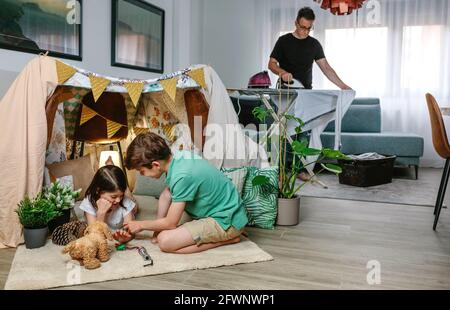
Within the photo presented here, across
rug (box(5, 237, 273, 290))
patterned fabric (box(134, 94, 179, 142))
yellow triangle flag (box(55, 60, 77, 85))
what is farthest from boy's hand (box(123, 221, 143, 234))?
patterned fabric (box(134, 94, 179, 142))

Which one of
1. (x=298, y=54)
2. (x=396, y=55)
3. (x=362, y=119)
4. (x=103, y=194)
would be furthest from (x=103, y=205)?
(x=396, y=55)

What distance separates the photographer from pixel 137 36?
3967 mm

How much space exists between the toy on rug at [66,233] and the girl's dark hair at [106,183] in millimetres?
144

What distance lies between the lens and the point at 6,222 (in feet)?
6.85

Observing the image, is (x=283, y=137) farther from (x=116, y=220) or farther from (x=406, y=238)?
(x=116, y=220)

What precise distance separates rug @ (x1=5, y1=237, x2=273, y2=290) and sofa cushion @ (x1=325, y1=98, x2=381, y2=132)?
3.45 meters

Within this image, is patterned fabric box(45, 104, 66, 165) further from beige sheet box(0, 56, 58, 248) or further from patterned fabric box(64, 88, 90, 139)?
beige sheet box(0, 56, 58, 248)

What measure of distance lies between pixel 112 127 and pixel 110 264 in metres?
1.39

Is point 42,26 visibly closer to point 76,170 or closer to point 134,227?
point 76,170

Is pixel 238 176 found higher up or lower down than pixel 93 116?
lower down

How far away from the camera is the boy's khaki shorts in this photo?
197 cm

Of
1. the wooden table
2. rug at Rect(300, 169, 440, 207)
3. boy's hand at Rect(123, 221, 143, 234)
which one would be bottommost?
rug at Rect(300, 169, 440, 207)

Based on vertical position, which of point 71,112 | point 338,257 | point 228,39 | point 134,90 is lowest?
point 338,257

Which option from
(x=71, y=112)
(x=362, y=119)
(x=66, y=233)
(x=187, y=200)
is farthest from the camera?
(x=362, y=119)
